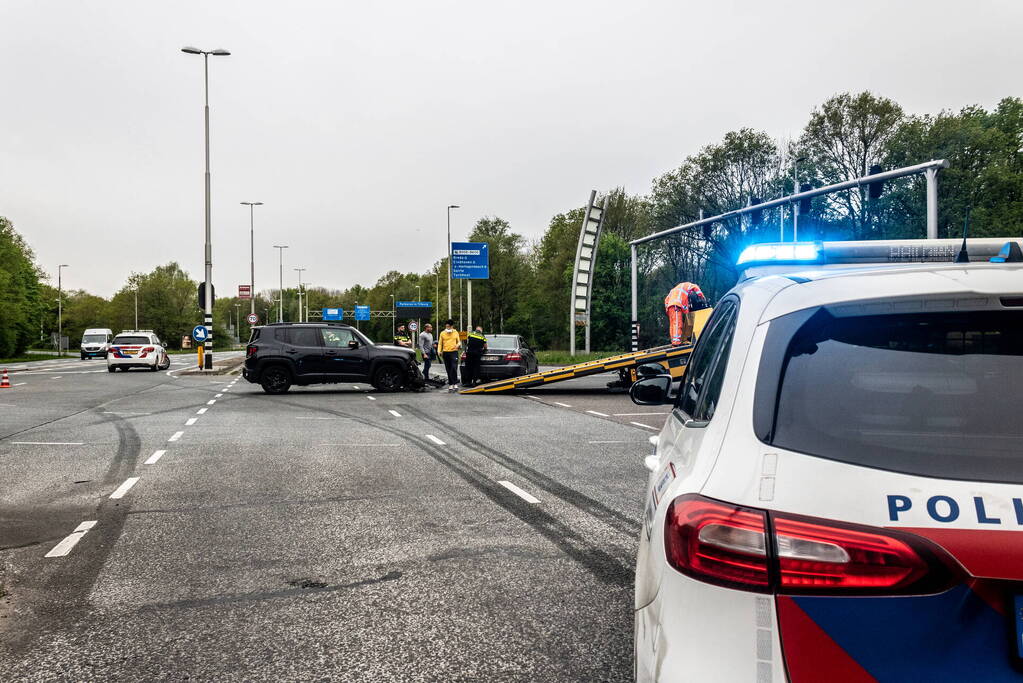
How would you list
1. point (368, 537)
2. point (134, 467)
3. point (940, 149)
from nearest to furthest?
1. point (368, 537)
2. point (134, 467)
3. point (940, 149)

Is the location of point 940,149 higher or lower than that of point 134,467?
higher

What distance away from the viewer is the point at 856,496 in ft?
6.48

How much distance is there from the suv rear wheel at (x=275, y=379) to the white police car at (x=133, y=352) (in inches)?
718

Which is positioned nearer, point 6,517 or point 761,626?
point 761,626

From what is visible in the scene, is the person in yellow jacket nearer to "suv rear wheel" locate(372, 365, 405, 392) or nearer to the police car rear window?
"suv rear wheel" locate(372, 365, 405, 392)

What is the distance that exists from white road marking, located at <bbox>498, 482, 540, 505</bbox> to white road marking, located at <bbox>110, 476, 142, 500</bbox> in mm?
3275

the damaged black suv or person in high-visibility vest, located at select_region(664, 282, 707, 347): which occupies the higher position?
person in high-visibility vest, located at select_region(664, 282, 707, 347)

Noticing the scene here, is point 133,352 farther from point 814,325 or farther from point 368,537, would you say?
point 814,325

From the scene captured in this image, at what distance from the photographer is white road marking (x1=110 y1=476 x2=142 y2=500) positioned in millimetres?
8312

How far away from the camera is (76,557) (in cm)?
596

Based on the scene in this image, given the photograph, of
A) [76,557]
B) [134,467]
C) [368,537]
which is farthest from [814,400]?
[134,467]

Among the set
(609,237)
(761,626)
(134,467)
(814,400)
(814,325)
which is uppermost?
(609,237)

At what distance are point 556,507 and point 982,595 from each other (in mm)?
5794

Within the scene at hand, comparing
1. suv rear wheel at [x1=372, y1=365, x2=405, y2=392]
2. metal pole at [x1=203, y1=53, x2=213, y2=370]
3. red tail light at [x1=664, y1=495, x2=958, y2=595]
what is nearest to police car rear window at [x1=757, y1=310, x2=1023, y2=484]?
red tail light at [x1=664, y1=495, x2=958, y2=595]
